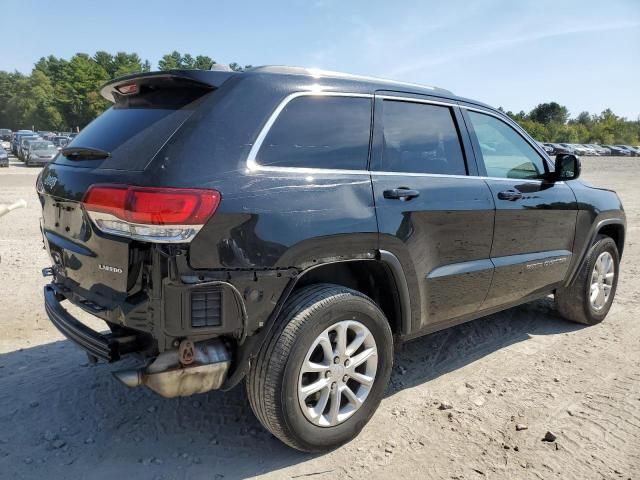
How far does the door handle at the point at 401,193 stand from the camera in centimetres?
292

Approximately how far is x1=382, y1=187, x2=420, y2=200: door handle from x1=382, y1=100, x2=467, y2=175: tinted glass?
0.48 feet

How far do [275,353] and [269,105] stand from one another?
4.05ft

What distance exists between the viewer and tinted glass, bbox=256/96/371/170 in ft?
8.54

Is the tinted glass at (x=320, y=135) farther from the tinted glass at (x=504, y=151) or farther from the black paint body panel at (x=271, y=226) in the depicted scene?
the tinted glass at (x=504, y=151)

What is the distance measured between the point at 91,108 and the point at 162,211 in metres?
96.0

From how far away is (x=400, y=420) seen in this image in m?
3.13

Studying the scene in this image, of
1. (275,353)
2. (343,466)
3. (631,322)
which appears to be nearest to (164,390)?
(275,353)

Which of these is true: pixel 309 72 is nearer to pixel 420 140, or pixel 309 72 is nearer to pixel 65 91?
pixel 420 140

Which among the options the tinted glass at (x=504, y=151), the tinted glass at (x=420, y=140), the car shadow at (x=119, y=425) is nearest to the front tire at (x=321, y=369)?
the car shadow at (x=119, y=425)

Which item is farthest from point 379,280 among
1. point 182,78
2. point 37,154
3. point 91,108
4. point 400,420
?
point 91,108

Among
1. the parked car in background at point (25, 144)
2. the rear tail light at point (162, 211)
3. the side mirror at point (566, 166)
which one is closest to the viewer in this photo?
the rear tail light at point (162, 211)

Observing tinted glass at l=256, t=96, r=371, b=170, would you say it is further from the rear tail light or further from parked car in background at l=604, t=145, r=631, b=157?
parked car in background at l=604, t=145, r=631, b=157

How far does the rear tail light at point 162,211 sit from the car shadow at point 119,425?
1.26 meters

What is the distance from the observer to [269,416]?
255 cm
